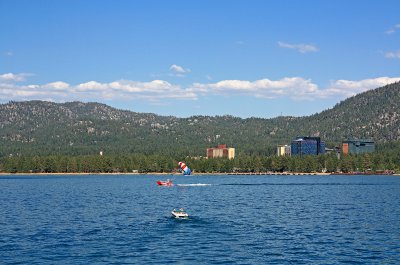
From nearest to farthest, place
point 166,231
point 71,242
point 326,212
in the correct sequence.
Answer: point 71,242
point 166,231
point 326,212

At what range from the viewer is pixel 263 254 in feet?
237

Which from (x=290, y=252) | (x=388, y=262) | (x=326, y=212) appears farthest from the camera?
(x=326, y=212)

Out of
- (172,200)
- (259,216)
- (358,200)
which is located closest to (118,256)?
Result: (259,216)

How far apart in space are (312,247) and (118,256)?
23795mm

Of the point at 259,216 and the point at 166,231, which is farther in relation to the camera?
the point at 259,216

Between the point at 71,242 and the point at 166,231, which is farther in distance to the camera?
the point at 166,231

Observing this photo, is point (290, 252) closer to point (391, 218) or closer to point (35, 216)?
point (391, 218)

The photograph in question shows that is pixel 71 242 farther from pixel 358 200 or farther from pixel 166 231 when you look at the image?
pixel 358 200

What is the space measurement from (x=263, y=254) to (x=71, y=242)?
2524 cm

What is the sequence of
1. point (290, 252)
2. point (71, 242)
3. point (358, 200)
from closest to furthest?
point (290, 252)
point (71, 242)
point (358, 200)

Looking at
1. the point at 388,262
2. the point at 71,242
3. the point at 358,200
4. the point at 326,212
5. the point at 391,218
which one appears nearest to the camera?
the point at 388,262

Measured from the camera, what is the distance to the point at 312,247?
76875 mm

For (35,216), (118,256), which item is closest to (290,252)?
(118,256)

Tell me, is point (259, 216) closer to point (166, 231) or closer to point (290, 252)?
point (166, 231)
